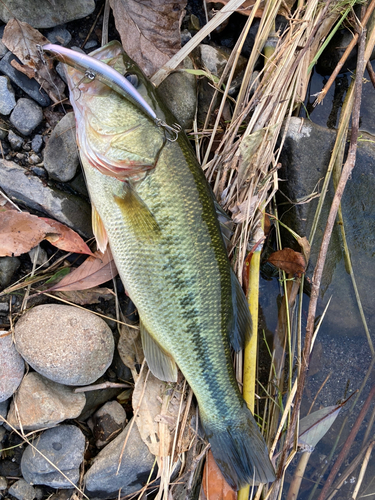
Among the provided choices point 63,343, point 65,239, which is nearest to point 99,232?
point 65,239

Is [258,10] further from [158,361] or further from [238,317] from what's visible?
[158,361]

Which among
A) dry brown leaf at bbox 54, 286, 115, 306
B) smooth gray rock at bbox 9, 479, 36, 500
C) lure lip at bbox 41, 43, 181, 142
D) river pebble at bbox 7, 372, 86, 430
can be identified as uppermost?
lure lip at bbox 41, 43, 181, 142


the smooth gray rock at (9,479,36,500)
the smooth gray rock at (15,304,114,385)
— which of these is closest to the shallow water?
the smooth gray rock at (15,304,114,385)

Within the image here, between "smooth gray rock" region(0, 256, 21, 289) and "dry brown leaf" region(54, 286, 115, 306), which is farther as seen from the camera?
"dry brown leaf" region(54, 286, 115, 306)

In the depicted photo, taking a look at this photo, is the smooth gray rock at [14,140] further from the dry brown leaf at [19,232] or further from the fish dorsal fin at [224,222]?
the fish dorsal fin at [224,222]

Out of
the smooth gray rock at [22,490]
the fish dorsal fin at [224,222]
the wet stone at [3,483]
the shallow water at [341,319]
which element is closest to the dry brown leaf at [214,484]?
the shallow water at [341,319]

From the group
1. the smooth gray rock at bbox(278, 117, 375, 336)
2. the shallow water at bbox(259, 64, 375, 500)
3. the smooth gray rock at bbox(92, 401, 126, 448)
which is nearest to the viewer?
the smooth gray rock at bbox(92, 401, 126, 448)

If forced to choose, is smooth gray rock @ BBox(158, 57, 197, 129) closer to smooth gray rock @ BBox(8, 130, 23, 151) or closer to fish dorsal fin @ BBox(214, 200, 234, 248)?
fish dorsal fin @ BBox(214, 200, 234, 248)
